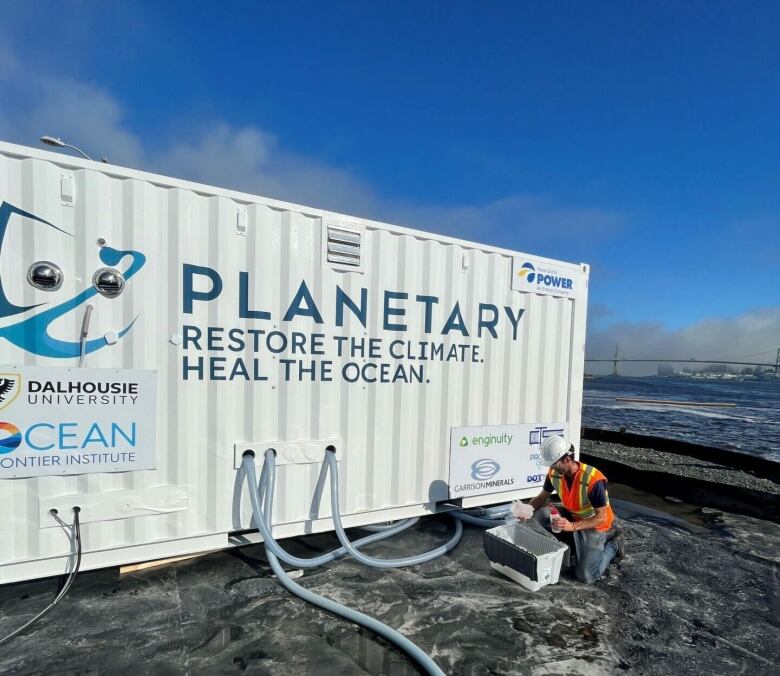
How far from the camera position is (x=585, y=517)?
13.1 feet

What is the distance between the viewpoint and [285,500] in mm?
3738

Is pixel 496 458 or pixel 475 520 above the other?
pixel 496 458

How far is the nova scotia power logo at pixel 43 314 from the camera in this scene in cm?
279

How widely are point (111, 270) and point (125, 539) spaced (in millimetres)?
2000

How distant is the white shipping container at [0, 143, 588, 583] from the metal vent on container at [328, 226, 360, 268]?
0.01m

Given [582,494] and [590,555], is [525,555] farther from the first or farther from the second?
[582,494]

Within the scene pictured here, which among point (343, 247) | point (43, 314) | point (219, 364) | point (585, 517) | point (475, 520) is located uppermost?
point (343, 247)

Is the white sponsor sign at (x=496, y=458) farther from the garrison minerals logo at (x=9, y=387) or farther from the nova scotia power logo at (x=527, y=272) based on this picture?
the garrison minerals logo at (x=9, y=387)

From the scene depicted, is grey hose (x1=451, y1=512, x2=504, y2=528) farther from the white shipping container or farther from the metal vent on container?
the metal vent on container

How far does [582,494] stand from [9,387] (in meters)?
4.59

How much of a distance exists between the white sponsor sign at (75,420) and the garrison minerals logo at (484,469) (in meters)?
3.09

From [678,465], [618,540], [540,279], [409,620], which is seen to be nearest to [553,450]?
[618,540]

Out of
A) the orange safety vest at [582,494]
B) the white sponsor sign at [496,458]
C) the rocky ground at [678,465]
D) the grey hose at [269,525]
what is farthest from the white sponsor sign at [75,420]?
the rocky ground at [678,465]

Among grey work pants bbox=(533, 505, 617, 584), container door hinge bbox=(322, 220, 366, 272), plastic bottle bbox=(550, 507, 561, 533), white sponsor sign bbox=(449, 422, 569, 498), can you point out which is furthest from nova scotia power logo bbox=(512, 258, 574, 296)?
grey work pants bbox=(533, 505, 617, 584)
